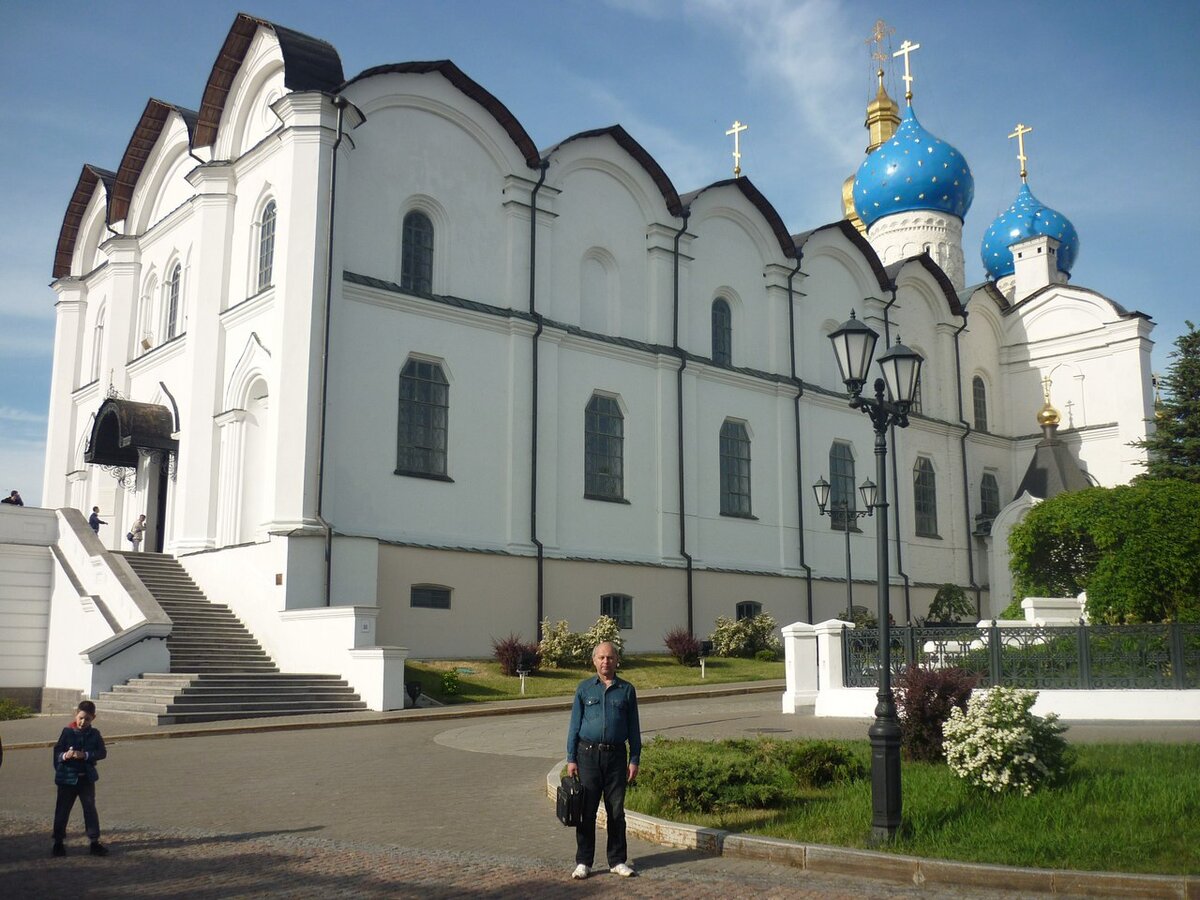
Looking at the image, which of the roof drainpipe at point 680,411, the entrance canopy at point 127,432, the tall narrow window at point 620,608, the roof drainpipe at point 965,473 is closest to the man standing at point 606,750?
the tall narrow window at point 620,608

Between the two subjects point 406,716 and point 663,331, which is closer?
point 406,716

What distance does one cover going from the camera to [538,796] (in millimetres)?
10852

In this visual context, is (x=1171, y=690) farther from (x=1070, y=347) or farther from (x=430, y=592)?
(x=1070, y=347)

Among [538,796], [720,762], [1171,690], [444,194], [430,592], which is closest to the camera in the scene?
[720,762]

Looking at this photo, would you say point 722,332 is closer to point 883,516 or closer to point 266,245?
point 266,245

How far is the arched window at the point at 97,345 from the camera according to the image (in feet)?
109

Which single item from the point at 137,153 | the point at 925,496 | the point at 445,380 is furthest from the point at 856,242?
the point at 137,153

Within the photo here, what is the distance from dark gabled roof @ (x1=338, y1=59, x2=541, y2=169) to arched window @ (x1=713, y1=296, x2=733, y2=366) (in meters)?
7.02

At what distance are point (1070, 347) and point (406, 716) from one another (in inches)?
1181

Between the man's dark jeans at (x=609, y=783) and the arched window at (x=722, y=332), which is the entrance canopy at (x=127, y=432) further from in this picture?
the man's dark jeans at (x=609, y=783)

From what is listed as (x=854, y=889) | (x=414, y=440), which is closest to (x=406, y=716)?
(x=414, y=440)

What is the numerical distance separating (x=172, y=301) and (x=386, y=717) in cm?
1544

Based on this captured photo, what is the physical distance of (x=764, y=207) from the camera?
3369 cm

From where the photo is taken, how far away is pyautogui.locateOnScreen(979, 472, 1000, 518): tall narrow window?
39906 mm
